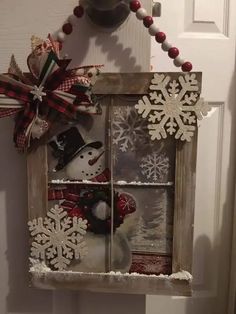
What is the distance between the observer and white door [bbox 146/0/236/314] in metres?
1.08

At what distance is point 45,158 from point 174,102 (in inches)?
9.9

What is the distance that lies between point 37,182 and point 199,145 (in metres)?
0.61

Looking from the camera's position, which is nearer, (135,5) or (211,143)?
(135,5)

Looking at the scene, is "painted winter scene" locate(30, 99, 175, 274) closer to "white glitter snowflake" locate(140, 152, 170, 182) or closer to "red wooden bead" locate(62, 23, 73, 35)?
"white glitter snowflake" locate(140, 152, 170, 182)

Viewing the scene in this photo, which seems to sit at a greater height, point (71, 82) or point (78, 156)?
point (71, 82)

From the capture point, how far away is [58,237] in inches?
27.5

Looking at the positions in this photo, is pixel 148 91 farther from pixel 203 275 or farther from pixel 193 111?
pixel 203 275

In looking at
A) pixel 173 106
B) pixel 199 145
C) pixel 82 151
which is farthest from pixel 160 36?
pixel 199 145

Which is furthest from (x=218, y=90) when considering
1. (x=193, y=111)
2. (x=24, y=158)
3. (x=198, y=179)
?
(x=24, y=158)

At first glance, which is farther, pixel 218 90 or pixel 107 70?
pixel 218 90

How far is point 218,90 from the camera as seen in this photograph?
43.9 inches

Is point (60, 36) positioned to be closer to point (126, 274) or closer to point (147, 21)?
point (147, 21)

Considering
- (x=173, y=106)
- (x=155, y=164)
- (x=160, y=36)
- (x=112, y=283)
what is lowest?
(x=112, y=283)

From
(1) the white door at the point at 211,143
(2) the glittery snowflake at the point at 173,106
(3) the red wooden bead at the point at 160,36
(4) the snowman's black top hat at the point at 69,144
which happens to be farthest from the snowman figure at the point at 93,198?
(1) the white door at the point at 211,143
